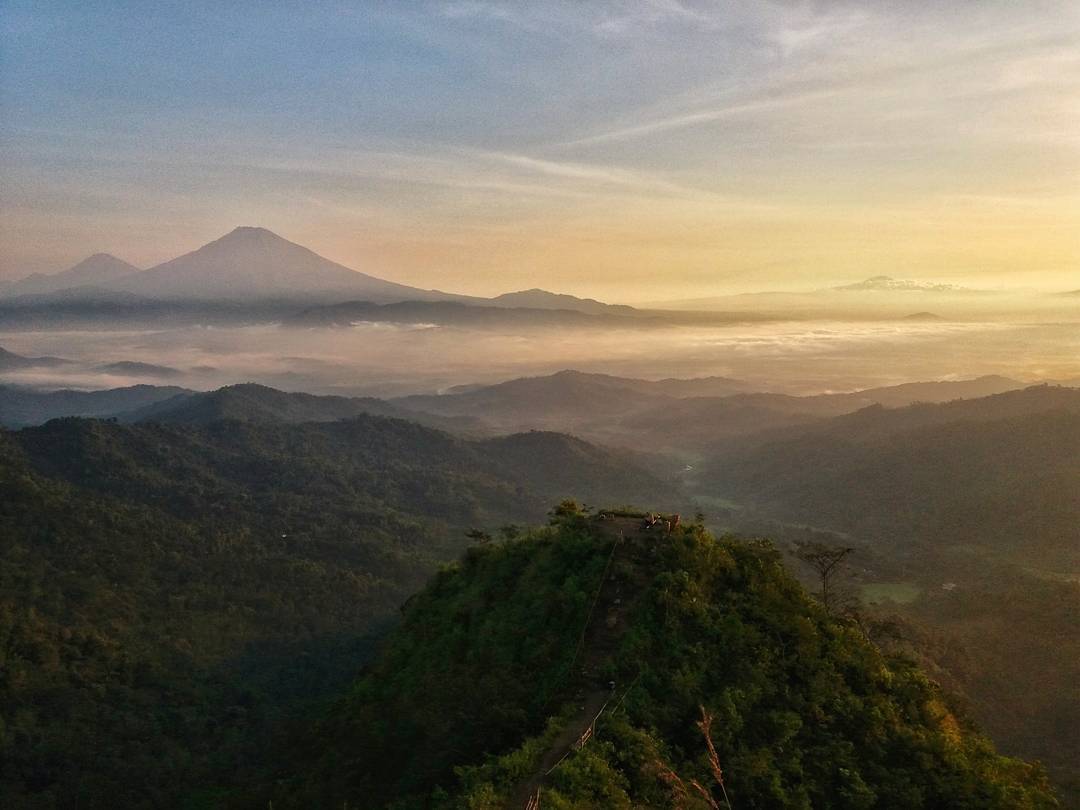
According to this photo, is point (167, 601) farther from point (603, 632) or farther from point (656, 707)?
point (656, 707)

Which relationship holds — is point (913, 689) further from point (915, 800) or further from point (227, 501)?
point (227, 501)

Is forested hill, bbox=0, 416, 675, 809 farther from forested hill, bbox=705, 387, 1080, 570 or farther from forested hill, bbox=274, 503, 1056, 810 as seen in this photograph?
forested hill, bbox=705, 387, 1080, 570

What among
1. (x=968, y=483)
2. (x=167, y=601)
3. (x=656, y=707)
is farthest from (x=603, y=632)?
(x=968, y=483)

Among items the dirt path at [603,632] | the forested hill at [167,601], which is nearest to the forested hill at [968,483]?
the forested hill at [167,601]

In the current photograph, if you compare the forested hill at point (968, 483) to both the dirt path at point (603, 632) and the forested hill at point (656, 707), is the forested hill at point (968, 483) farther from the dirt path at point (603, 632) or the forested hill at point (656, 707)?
the dirt path at point (603, 632)

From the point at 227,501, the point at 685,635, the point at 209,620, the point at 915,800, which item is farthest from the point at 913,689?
the point at 227,501
